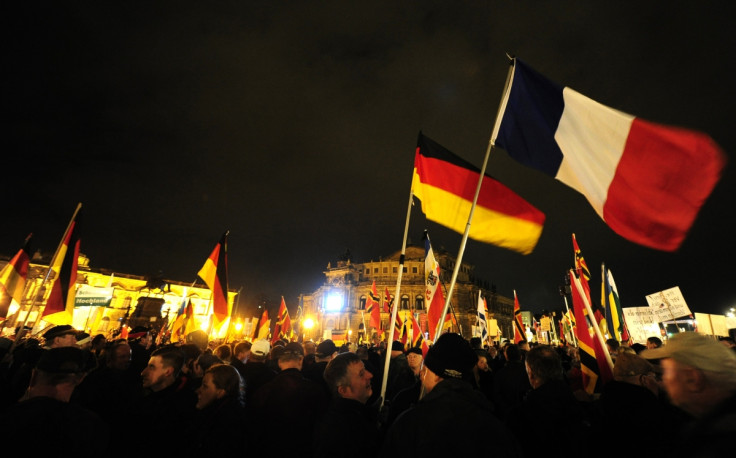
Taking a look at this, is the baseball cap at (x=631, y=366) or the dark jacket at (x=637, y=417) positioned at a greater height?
the baseball cap at (x=631, y=366)

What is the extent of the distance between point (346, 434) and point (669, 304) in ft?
52.5

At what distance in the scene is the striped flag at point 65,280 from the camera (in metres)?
8.38

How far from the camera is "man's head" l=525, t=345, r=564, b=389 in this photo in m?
3.35

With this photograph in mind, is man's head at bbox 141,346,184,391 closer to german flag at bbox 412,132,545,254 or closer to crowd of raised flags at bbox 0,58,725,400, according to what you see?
crowd of raised flags at bbox 0,58,725,400

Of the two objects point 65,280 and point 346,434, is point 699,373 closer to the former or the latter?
point 346,434

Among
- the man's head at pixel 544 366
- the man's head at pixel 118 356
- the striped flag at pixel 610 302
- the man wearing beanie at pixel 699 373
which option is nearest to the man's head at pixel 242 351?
the man's head at pixel 118 356

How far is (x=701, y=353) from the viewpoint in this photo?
1.98 meters

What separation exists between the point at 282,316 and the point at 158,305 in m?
17.1

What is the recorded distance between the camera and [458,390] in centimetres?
210

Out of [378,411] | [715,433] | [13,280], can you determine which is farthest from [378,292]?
[715,433]

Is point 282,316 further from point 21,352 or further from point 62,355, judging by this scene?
point 62,355

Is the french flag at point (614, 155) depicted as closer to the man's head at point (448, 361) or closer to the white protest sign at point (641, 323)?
the man's head at point (448, 361)

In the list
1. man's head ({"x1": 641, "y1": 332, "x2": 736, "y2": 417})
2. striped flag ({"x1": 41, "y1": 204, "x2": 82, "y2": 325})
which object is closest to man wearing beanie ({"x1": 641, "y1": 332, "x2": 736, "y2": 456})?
man's head ({"x1": 641, "y1": 332, "x2": 736, "y2": 417})

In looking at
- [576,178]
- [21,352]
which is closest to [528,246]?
[576,178]
